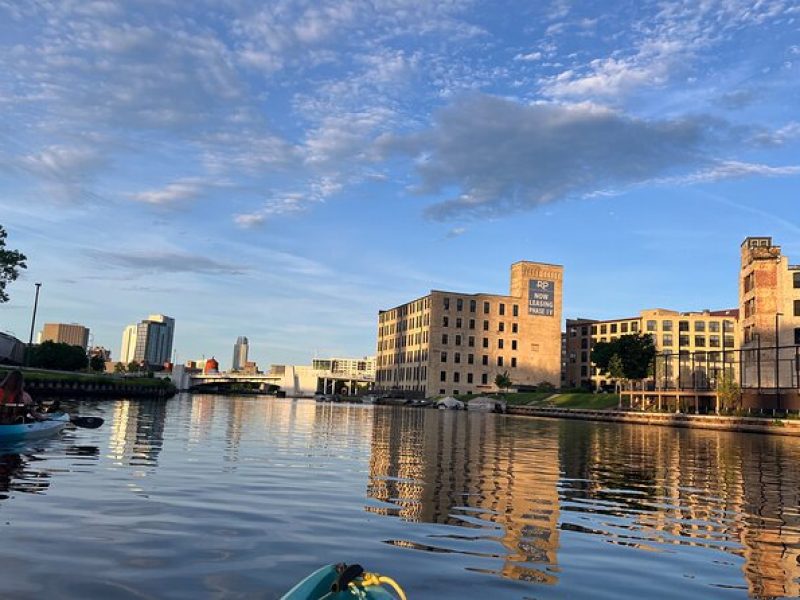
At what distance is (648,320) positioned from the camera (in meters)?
194

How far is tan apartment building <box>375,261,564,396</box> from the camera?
182 m

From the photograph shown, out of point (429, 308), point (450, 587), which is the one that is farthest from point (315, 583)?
point (429, 308)

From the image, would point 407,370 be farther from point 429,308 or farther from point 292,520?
point 292,520

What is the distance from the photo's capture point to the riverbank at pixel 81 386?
89.2 metres

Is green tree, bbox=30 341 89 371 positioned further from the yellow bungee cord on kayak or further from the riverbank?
the yellow bungee cord on kayak

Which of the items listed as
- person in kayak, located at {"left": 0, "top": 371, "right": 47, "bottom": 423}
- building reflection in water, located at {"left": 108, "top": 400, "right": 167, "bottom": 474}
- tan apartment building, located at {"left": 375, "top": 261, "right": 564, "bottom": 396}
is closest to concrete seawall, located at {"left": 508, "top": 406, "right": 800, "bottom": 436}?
building reflection in water, located at {"left": 108, "top": 400, "right": 167, "bottom": 474}

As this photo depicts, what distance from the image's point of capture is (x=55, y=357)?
16462 centimetres

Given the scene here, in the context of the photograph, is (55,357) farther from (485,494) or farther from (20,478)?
(485,494)

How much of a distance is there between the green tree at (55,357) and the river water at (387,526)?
499 ft

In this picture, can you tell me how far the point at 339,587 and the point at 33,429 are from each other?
28.3 m

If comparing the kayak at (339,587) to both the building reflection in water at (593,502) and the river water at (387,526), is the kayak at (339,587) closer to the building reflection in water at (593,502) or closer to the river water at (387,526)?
the river water at (387,526)

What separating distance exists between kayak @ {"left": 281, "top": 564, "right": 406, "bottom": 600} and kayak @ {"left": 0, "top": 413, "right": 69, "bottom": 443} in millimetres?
25925

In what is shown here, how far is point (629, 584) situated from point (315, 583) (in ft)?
21.0

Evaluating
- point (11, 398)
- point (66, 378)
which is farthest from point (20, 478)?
point (66, 378)
